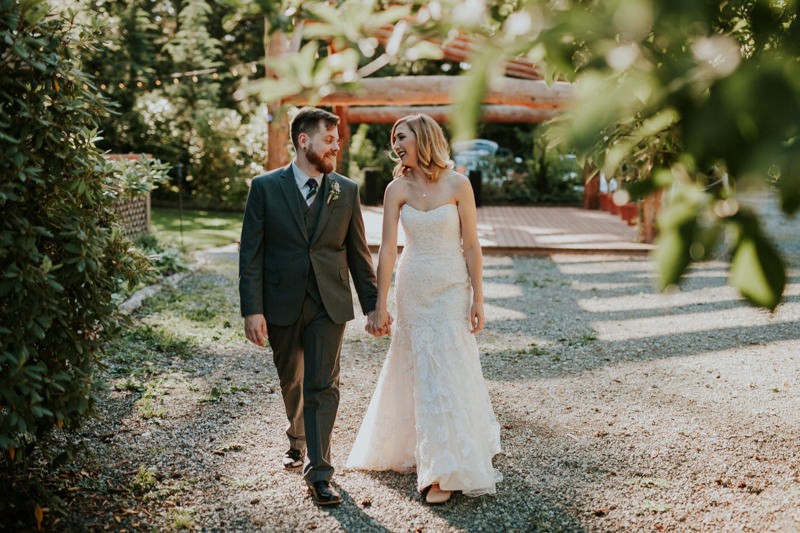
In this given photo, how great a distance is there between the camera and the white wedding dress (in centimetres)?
359

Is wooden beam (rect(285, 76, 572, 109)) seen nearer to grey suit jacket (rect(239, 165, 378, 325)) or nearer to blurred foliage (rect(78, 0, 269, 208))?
blurred foliage (rect(78, 0, 269, 208))

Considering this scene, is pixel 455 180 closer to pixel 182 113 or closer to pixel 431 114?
pixel 431 114

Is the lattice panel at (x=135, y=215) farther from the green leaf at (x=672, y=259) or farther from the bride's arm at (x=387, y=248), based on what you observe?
the green leaf at (x=672, y=259)

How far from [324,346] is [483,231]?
11.4 metres

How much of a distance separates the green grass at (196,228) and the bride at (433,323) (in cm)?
819

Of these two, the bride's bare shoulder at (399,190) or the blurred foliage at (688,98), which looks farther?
the bride's bare shoulder at (399,190)

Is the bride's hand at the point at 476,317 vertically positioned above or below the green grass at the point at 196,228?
above

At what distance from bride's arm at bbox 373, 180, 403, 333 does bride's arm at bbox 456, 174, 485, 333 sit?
0.99 feet

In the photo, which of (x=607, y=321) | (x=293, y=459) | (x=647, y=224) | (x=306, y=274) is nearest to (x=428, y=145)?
(x=306, y=274)

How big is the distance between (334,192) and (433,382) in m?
1.00

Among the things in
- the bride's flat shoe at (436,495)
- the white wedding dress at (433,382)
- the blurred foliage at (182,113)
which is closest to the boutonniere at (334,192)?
the white wedding dress at (433,382)

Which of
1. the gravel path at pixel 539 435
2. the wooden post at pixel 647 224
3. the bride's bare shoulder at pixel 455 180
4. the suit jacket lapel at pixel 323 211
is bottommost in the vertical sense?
the gravel path at pixel 539 435

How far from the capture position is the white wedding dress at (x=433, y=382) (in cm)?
359

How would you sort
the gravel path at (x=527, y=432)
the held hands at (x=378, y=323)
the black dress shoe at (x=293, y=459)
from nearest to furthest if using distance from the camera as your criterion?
the gravel path at (x=527, y=432), the held hands at (x=378, y=323), the black dress shoe at (x=293, y=459)
